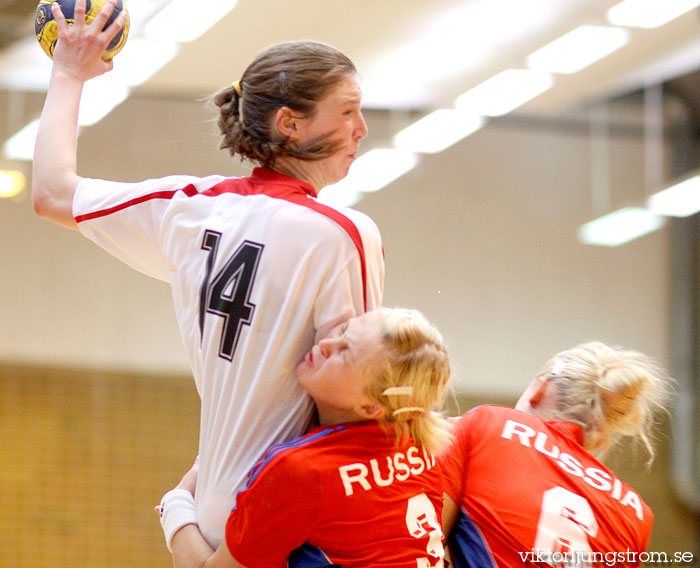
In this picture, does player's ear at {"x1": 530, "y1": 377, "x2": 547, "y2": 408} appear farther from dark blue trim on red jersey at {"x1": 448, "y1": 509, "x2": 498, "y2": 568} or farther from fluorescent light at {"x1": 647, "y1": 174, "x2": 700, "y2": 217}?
fluorescent light at {"x1": 647, "y1": 174, "x2": 700, "y2": 217}

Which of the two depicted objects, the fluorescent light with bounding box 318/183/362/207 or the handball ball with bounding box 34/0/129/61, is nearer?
the handball ball with bounding box 34/0/129/61

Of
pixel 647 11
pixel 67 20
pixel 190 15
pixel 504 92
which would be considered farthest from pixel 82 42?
pixel 504 92

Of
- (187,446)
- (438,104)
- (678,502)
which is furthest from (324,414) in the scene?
(678,502)

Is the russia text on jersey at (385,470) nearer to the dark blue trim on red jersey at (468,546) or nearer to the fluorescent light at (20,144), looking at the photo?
the dark blue trim on red jersey at (468,546)

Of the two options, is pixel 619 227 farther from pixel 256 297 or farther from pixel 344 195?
pixel 256 297

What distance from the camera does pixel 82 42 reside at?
196 cm

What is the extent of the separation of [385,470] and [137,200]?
72 cm

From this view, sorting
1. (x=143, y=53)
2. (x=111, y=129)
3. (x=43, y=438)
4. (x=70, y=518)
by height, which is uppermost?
(x=143, y=53)

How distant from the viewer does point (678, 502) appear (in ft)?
28.2

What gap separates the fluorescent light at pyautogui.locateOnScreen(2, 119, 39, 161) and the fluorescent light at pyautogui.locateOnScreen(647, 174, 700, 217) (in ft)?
19.2

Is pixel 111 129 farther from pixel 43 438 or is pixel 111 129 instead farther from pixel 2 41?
pixel 43 438

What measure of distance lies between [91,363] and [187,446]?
1.07 m

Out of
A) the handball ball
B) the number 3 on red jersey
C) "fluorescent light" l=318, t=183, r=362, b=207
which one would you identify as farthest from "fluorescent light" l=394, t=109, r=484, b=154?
the number 3 on red jersey

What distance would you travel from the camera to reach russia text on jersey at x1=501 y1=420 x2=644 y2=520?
2.30m
